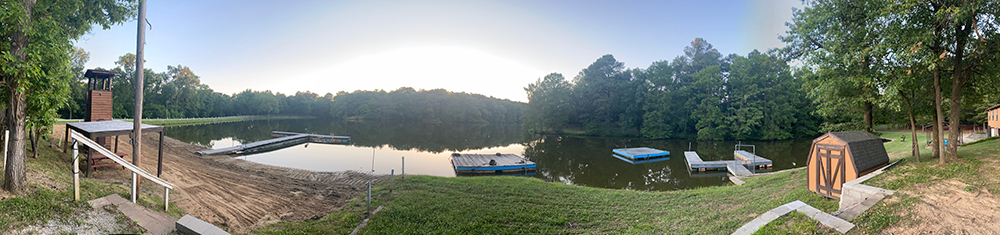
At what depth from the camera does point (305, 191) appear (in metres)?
10.4

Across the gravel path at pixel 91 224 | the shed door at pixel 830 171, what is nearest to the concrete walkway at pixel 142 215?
the gravel path at pixel 91 224

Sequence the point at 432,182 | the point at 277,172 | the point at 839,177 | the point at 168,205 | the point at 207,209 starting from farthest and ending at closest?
1. the point at 277,172
2. the point at 432,182
3. the point at 839,177
4. the point at 207,209
5. the point at 168,205

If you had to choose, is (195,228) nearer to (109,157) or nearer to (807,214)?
(109,157)

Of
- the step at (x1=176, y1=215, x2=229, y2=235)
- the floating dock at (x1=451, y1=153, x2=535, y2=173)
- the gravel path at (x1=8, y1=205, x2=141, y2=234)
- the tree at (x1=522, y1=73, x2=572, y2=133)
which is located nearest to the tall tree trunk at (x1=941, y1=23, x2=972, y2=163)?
the floating dock at (x1=451, y1=153, x2=535, y2=173)

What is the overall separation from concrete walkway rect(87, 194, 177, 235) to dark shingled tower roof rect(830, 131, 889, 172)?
42.1 ft

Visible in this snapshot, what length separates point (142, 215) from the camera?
5184 millimetres

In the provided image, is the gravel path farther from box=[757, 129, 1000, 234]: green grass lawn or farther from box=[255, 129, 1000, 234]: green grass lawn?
box=[757, 129, 1000, 234]: green grass lawn

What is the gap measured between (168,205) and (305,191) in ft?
13.6

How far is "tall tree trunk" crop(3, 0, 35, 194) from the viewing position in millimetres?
4906

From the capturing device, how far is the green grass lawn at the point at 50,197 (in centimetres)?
424

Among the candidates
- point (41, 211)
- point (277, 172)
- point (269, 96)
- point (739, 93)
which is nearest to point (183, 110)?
point (269, 96)

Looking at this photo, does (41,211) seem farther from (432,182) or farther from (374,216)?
(432,182)

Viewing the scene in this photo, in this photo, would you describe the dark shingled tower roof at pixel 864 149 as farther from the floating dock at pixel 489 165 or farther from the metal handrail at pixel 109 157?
the metal handrail at pixel 109 157

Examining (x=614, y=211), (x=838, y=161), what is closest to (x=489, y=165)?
(x=614, y=211)
